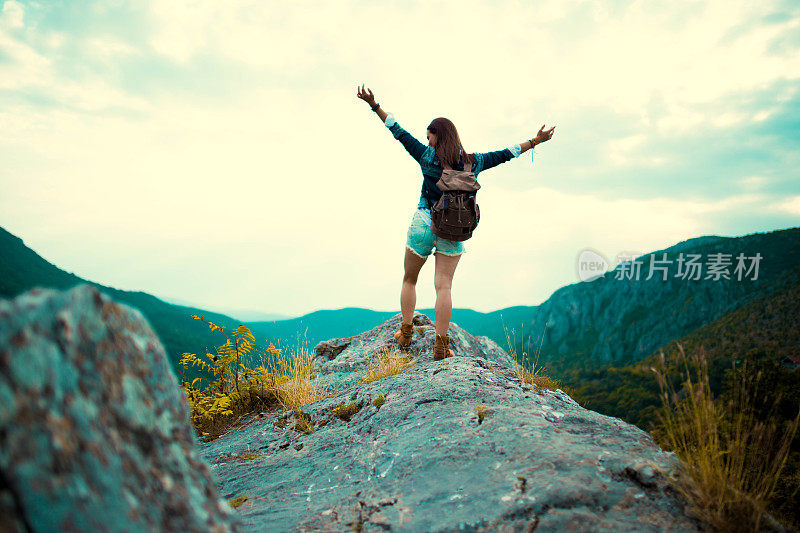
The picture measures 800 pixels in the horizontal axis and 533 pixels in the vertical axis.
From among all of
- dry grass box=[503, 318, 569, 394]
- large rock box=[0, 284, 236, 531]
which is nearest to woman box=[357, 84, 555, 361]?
dry grass box=[503, 318, 569, 394]

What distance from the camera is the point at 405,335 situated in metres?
6.79

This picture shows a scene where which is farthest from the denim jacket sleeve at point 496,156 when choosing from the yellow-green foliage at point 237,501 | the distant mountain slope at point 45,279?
the distant mountain slope at point 45,279

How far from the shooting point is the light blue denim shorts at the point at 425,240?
5.33m

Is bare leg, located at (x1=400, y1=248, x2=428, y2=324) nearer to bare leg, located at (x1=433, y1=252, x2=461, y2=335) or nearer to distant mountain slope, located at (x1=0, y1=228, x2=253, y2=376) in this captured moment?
bare leg, located at (x1=433, y1=252, x2=461, y2=335)

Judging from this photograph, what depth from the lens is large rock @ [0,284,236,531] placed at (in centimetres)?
112

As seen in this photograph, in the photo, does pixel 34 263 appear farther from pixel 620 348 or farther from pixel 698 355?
pixel 620 348

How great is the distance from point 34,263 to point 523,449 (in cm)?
8887

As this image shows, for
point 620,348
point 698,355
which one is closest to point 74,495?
point 698,355

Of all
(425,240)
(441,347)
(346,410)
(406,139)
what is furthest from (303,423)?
(406,139)

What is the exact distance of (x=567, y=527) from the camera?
214cm

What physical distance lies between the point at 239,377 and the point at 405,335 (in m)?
2.62

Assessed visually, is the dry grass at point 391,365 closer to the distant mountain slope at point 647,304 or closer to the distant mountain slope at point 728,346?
the distant mountain slope at point 728,346

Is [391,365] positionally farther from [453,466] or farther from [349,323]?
[349,323]

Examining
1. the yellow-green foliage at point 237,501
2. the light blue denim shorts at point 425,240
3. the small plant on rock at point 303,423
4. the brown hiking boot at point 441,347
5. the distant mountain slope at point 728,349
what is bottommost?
the distant mountain slope at point 728,349
